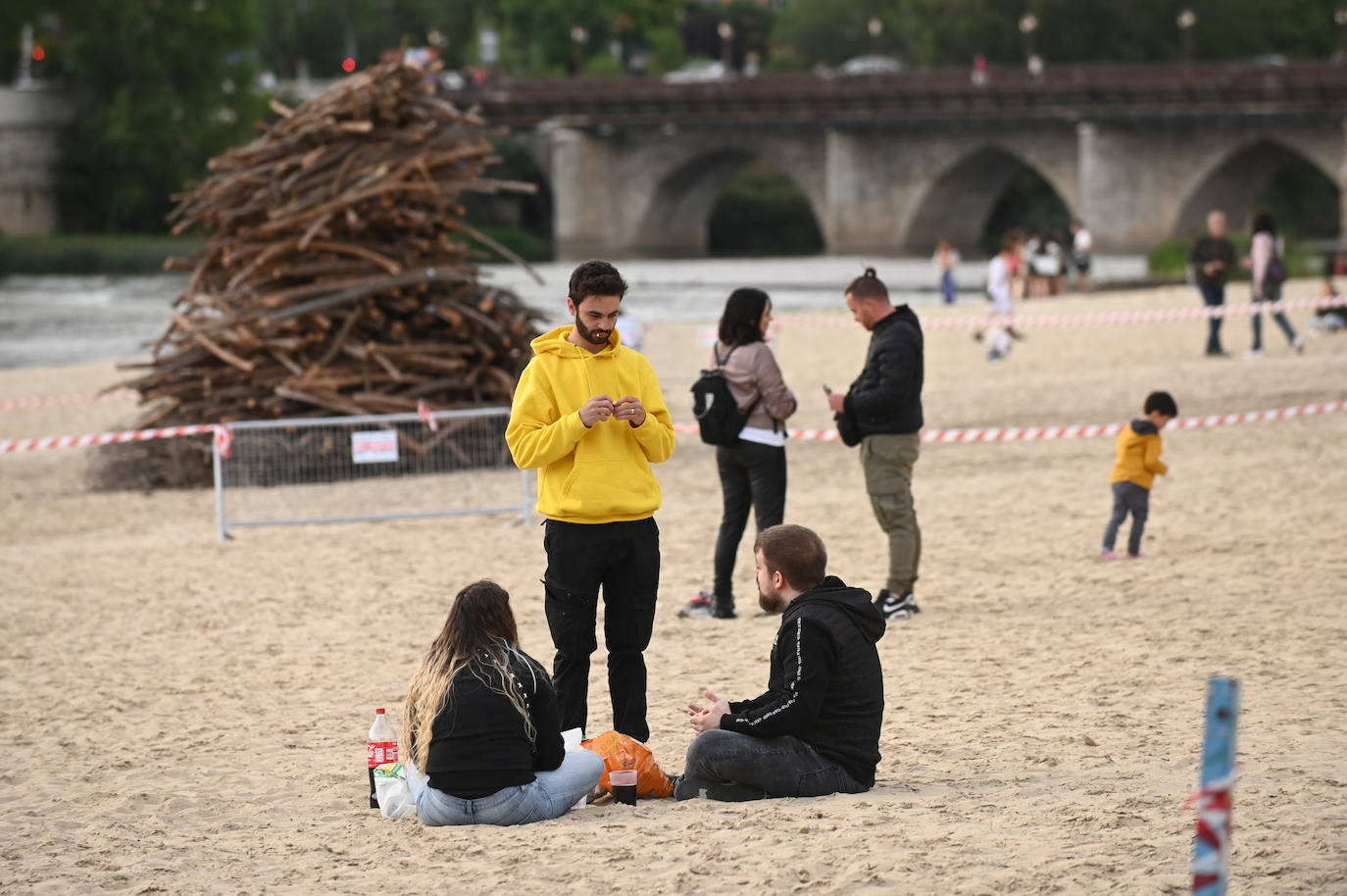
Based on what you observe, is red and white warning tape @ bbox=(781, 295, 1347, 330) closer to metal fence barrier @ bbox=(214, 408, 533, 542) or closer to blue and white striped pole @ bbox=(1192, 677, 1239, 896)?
metal fence barrier @ bbox=(214, 408, 533, 542)

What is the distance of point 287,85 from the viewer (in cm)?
7531

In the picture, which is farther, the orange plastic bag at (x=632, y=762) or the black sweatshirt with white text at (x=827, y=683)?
the orange plastic bag at (x=632, y=762)

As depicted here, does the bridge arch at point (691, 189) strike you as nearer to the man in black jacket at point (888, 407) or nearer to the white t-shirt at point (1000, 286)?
the white t-shirt at point (1000, 286)

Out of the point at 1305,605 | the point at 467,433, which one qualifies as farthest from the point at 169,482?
the point at 1305,605

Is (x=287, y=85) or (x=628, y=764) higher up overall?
(x=287, y=85)

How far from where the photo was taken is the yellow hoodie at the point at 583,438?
5.95 m

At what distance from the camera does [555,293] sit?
48031 millimetres

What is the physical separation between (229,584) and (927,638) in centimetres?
447

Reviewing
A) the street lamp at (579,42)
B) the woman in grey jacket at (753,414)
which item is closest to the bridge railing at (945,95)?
the street lamp at (579,42)

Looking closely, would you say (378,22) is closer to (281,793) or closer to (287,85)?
(287,85)

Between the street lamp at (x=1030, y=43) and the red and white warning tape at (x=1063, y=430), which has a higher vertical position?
the street lamp at (x=1030, y=43)

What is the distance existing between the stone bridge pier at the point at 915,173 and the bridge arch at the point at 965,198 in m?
0.08

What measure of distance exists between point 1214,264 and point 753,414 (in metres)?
12.7

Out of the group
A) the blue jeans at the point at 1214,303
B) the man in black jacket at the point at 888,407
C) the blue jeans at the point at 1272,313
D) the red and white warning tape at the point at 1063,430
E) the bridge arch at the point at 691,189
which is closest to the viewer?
the man in black jacket at the point at 888,407
